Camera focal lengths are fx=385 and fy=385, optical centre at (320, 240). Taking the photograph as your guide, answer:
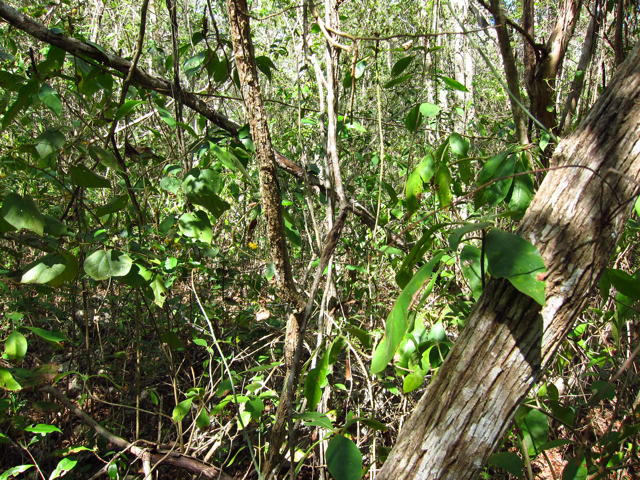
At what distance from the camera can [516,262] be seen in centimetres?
62

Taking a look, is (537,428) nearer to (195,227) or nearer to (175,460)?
(195,227)

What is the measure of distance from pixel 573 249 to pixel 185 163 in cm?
119

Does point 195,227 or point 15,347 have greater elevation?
point 195,227

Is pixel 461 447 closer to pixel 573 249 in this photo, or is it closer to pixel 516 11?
pixel 573 249

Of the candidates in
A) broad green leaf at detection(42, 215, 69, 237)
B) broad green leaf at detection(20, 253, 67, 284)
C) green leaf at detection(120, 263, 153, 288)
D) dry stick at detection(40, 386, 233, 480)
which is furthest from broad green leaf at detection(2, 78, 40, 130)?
dry stick at detection(40, 386, 233, 480)

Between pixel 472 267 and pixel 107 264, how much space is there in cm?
105

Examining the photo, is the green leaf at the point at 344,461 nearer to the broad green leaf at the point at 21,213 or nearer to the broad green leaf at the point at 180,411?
the broad green leaf at the point at 180,411

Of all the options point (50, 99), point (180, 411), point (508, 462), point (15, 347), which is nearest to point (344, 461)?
point (508, 462)

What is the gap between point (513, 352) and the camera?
0.73 m

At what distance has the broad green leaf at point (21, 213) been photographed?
40.4 inches

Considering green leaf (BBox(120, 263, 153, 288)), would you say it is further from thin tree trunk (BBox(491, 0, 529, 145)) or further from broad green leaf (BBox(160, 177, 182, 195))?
thin tree trunk (BBox(491, 0, 529, 145))

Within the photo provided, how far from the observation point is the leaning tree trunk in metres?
0.73

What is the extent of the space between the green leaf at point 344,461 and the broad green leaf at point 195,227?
0.73 meters

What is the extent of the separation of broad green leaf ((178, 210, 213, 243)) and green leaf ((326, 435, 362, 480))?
2.39 feet
